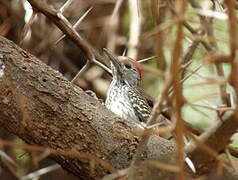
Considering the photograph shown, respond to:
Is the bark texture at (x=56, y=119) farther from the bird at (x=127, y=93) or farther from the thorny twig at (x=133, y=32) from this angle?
the thorny twig at (x=133, y=32)

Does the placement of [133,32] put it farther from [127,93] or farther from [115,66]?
[127,93]

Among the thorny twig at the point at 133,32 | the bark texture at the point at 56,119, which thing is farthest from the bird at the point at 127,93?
the bark texture at the point at 56,119

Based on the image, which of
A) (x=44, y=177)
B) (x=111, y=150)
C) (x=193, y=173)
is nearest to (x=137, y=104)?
(x=44, y=177)

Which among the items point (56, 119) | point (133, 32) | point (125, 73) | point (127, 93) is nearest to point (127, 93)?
point (127, 93)

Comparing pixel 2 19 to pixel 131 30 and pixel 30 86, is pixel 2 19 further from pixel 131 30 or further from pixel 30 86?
pixel 30 86

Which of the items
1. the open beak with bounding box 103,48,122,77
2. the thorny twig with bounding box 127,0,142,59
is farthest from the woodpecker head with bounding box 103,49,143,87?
the thorny twig with bounding box 127,0,142,59

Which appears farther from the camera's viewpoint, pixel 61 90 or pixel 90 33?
pixel 90 33

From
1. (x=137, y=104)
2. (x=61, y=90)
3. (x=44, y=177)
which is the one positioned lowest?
(x=44, y=177)

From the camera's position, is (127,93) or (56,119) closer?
(56,119)
